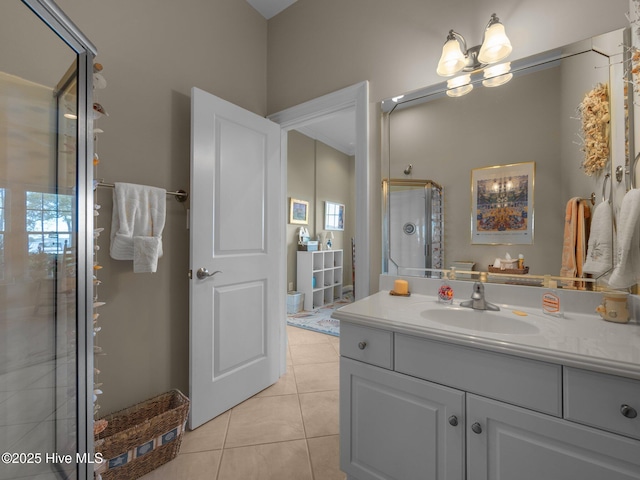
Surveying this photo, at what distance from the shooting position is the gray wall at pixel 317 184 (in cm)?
445

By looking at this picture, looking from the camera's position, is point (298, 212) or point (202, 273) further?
point (298, 212)

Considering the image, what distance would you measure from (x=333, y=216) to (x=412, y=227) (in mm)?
3719

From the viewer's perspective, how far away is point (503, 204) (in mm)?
1373

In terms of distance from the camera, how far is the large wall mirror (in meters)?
1.15

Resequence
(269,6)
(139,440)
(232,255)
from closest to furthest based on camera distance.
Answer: (139,440)
(232,255)
(269,6)

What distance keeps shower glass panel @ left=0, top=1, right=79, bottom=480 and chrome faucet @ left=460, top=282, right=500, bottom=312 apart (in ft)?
5.13

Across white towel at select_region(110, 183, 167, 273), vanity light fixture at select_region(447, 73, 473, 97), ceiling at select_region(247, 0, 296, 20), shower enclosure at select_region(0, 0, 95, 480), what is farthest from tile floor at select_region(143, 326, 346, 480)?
ceiling at select_region(247, 0, 296, 20)

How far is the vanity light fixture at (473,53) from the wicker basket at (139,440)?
2256 millimetres

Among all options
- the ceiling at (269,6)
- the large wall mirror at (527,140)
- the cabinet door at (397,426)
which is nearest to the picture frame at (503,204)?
the large wall mirror at (527,140)

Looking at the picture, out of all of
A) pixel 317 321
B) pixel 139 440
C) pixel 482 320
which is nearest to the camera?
pixel 482 320

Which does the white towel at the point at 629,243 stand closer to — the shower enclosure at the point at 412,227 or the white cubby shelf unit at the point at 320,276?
the shower enclosure at the point at 412,227

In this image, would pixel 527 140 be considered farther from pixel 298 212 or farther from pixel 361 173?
pixel 298 212

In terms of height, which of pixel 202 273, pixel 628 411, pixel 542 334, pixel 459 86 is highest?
pixel 459 86

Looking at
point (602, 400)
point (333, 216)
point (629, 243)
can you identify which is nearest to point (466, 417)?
point (602, 400)
